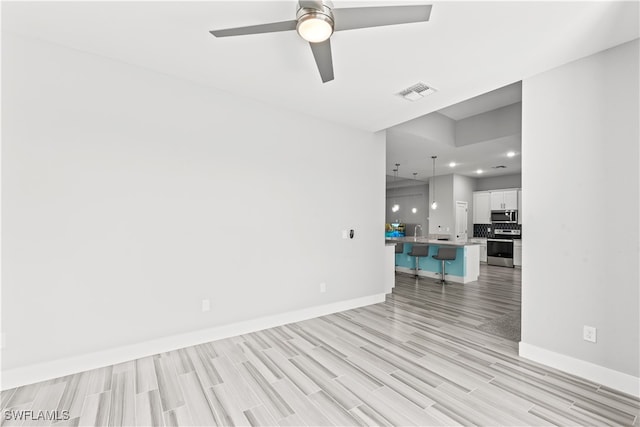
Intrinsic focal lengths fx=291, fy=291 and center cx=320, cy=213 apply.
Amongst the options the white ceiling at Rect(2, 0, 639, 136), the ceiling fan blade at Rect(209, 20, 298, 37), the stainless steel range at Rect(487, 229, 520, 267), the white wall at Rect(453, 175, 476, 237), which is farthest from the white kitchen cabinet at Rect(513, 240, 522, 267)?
the ceiling fan blade at Rect(209, 20, 298, 37)

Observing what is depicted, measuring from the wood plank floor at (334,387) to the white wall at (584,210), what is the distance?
1.22 feet

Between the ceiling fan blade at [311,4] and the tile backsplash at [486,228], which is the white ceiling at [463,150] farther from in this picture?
the ceiling fan blade at [311,4]

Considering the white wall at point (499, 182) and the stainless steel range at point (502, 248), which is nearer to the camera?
the stainless steel range at point (502, 248)

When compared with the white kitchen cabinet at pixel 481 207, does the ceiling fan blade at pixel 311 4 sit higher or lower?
higher

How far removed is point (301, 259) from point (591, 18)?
3496 millimetres

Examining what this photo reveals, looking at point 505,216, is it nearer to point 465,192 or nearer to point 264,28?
point 465,192

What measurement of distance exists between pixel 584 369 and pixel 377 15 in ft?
10.6

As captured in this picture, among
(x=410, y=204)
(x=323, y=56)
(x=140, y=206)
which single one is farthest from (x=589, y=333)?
(x=410, y=204)

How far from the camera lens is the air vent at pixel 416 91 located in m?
3.14

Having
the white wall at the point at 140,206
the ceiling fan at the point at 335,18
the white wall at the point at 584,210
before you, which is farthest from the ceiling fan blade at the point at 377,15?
the white wall at the point at 140,206

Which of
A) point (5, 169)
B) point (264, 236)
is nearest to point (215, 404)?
point (264, 236)

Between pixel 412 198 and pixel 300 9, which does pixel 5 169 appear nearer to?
pixel 300 9

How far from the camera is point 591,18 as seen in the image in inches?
81.4

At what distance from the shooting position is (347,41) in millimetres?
2389
